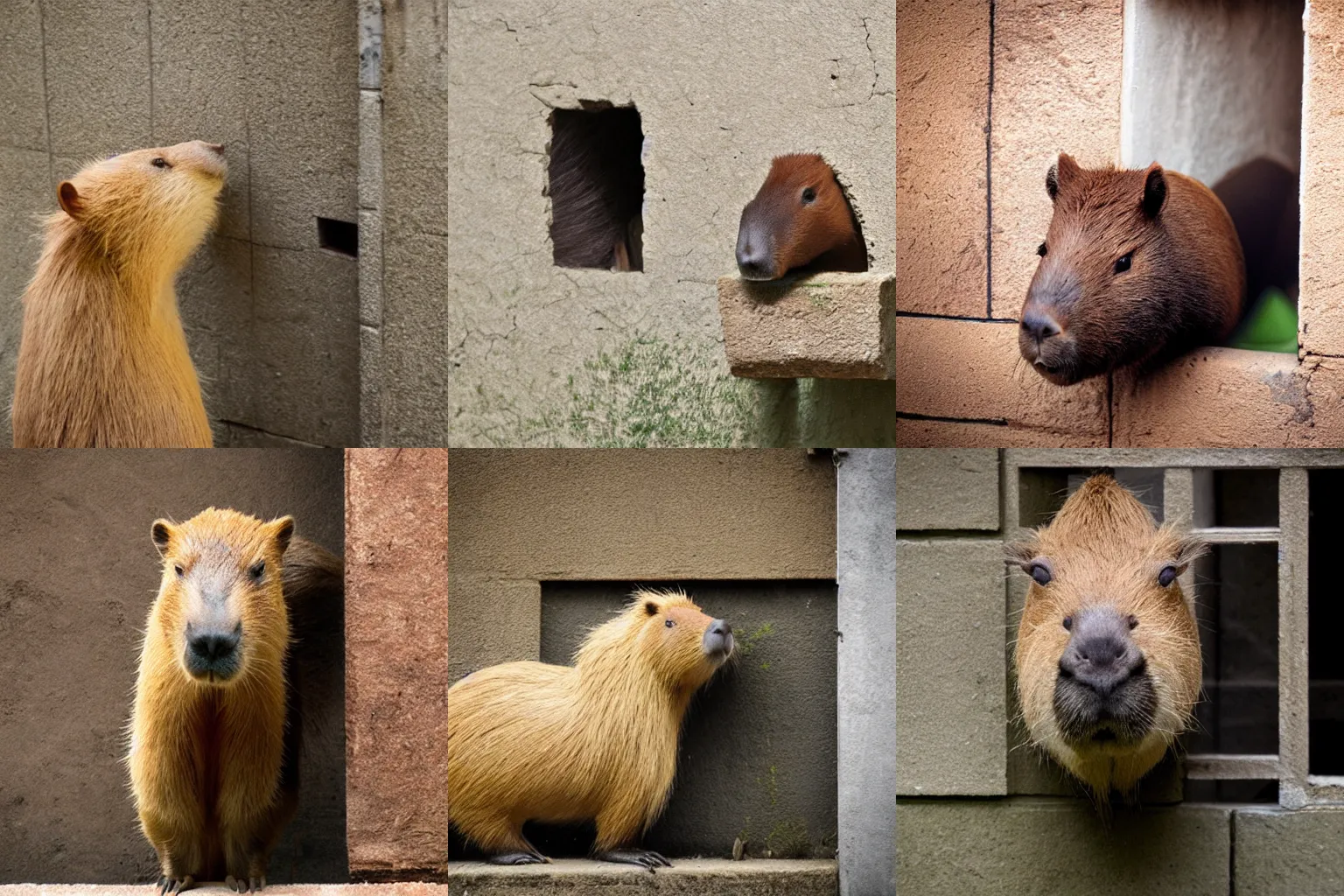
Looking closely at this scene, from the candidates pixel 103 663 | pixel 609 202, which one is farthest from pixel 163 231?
pixel 609 202

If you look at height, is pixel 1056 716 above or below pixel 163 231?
below

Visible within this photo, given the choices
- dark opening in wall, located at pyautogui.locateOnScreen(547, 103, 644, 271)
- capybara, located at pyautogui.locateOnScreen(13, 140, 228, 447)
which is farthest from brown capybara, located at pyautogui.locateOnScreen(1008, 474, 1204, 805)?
capybara, located at pyautogui.locateOnScreen(13, 140, 228, 447)

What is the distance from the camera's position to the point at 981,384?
196 inches

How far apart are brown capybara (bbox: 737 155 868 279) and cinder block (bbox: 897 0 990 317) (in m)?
0.26

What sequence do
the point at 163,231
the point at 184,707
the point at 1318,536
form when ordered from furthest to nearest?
the point at 1318,536
the point at 163,231
the point at 184,707

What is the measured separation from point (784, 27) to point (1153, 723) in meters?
2.93

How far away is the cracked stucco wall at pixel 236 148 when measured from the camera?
4840 millimetres

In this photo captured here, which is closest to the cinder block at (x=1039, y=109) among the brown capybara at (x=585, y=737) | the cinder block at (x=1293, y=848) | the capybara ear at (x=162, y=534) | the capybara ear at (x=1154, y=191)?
the capybara ear at (x=1154, y=191)

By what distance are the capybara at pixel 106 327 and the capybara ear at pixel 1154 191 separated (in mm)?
3300

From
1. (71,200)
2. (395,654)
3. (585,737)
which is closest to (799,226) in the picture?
(585,737)

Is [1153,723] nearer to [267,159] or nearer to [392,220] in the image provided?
[392,220]

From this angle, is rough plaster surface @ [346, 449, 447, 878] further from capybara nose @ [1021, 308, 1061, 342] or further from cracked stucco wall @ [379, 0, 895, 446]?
capybara nose @ [1021, 308, 1061, 342]

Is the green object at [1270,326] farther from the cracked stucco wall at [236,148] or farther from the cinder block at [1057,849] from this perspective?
the cracked stucco wall at [236,148]

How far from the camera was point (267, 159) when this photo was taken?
486cm
